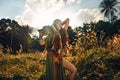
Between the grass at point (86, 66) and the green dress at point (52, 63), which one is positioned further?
the grass at point (86, 66)

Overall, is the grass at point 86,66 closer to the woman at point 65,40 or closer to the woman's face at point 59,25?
the woman at point 65,40

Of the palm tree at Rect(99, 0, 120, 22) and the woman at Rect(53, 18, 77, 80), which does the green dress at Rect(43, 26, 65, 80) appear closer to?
the woman at Rect(53, 18, 77, 80)

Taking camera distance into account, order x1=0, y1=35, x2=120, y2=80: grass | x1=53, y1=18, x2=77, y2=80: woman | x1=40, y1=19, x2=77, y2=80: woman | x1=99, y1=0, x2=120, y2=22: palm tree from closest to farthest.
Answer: x1=40, y1=19, x2=77, y2=80: woman < x1=53, y1=18, x2=77, y2=80: woman < x1=0, y1=35, x2=120, y2=80: grass < x1=99, y1=0, x2=120, y2=22: palm tree

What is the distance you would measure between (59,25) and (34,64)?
15.8 feet

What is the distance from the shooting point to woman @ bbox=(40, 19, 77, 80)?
7.39 metres

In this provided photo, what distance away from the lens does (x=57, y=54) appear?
7406mm

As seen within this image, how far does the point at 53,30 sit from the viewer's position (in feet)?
24.3

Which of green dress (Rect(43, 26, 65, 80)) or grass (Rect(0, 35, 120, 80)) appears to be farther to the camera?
grass (Rect(0, 35, 120, 80))

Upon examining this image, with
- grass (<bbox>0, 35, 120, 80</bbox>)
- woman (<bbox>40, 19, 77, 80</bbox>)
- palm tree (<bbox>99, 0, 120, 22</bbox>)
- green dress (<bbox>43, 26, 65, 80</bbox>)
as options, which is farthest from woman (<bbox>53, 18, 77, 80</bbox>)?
palm tree (<bbox>99, 0, 120, 22</bbox>)

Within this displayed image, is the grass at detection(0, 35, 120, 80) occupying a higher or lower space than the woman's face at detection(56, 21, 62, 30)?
lower

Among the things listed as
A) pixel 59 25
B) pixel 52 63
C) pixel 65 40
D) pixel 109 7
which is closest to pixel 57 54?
pixel 52 63

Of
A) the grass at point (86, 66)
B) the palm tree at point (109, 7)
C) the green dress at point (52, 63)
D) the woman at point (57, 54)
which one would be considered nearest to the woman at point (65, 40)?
the woman at point (57, 54)

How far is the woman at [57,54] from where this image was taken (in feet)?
24.3

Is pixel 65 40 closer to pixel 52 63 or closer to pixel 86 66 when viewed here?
pixel 52 63
